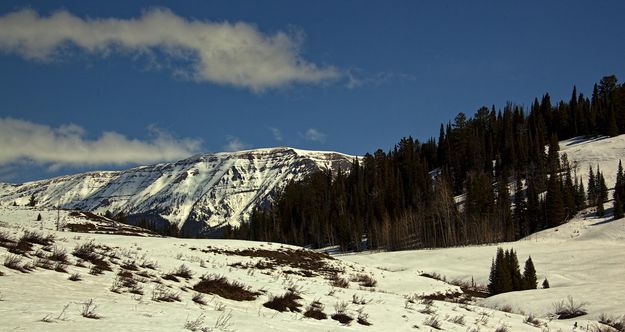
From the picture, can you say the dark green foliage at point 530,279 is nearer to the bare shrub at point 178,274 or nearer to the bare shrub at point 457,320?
the bare shrub at point 457,320

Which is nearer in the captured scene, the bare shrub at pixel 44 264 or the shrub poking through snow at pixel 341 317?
the bare shrub at pixel 44 264

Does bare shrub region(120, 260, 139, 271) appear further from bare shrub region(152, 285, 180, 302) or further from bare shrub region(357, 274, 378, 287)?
bare shrub region(357, 274, 378, 287)

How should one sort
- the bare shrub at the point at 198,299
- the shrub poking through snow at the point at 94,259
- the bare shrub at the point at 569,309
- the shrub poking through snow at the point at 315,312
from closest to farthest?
the bare shrub at the point at 198,299, the shrub poking through snow at the point at 315,312, the shrub poking through snow at the point at 94,259, the bare shrub at the point at 569,309

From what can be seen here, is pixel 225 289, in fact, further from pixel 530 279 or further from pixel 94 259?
pixel 530 279

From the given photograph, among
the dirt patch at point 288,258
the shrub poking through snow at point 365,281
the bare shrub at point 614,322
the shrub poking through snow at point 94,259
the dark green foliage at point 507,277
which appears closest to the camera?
the shrub poking through snow at point 94,259

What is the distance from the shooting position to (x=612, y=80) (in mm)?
164875

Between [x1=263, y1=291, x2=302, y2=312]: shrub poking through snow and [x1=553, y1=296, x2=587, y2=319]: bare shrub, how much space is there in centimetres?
1449

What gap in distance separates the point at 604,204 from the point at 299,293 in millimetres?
95936

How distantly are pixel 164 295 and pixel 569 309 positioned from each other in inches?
752

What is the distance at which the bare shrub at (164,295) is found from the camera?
11.1m

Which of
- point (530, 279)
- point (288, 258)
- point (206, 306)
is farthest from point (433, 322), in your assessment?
point (530, 279)

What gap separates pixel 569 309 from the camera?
22.2m

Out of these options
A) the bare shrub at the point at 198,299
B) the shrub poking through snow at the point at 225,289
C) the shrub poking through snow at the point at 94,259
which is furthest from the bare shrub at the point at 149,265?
the bare shrub at the point at 198,299

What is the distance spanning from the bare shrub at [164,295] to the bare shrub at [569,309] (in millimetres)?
17896
